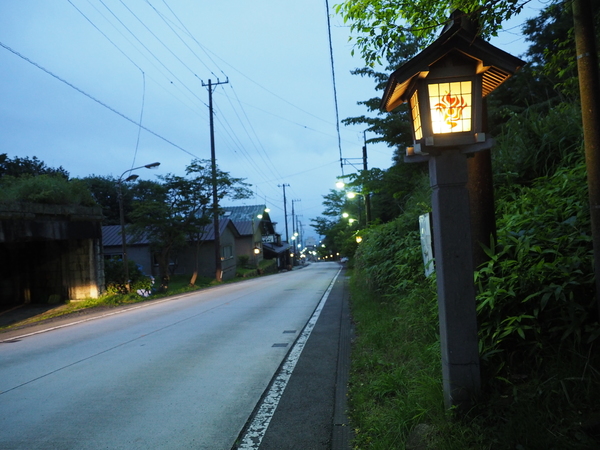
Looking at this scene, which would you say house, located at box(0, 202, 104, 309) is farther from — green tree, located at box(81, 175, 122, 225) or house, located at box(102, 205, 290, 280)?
green tree, located at box(81, 175, 122, 225)

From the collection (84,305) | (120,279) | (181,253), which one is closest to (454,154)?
(84,305)

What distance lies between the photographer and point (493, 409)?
3.49 m

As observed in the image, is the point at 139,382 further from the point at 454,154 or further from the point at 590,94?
the point at 590,94

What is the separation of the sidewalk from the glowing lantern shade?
2691mm

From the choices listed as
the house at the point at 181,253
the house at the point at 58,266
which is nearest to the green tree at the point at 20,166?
the house at the point at 181,253

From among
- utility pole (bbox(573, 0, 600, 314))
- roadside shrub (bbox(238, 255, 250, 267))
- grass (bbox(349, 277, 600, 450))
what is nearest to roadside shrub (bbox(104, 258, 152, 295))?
grass (bbox(349, 277, 600, 450))

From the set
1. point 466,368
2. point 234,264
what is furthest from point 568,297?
point 234,264

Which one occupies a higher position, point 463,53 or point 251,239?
point 463,53

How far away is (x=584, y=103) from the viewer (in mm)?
3873

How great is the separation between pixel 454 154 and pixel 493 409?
202 centimetres

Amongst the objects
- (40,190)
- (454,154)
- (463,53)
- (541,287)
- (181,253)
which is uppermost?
(40,190)

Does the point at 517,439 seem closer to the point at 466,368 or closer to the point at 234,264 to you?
the point at 466,368

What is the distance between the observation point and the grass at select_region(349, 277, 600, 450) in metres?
3.07

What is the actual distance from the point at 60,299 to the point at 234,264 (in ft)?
89.5
